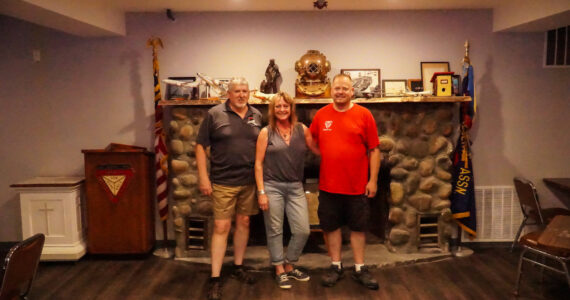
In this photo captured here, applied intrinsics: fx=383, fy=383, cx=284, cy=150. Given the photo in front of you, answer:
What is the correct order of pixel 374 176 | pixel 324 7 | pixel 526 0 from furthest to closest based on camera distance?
pixel 324 7 → pixel 526 0 → pixel 374 176

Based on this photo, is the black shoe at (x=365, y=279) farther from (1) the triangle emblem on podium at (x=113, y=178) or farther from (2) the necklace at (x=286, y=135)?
(1) the triangle emblem on podium at (x=113, y=178)

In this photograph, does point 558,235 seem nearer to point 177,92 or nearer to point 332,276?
point 332,276

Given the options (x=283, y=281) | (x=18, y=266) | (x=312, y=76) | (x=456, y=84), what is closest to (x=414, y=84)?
(x=456, y=84)

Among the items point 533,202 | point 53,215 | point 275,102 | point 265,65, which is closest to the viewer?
point 275,102

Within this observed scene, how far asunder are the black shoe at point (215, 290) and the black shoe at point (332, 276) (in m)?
0.75

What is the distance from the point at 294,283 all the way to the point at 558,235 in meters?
1.76

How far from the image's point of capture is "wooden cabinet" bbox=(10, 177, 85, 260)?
3.28m

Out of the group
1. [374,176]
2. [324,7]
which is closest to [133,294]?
[374,176]

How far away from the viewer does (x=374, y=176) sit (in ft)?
8.98

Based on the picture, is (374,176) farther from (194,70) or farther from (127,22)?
(127,22)

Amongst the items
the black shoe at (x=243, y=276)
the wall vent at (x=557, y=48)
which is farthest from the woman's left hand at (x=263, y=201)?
the wall vent at (x=557, y=48)

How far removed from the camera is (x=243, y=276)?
114 inches

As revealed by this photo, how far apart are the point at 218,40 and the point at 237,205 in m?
1.65

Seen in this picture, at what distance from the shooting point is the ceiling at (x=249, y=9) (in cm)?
287
